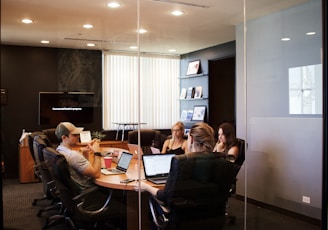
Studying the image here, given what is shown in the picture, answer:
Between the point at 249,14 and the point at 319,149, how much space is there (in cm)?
185

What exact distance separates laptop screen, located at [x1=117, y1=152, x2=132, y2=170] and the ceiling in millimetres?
1125

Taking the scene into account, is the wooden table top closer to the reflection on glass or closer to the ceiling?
the ceiling

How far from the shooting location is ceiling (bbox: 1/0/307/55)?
380cm

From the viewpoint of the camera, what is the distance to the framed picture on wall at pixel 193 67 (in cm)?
423

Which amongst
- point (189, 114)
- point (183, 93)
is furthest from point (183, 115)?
point (183, 93)

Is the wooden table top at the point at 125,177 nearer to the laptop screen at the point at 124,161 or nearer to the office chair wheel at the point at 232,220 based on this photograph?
the laptop screen at the point at 124,161

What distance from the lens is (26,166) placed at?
3318 mm

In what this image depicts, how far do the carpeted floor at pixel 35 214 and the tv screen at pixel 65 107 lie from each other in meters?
0.67

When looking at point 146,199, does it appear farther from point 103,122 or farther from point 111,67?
point 111,67

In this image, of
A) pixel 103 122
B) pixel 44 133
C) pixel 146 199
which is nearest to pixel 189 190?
pixel 146 199

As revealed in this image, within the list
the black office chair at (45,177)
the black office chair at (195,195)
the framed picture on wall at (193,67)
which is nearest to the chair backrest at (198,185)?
the black office chair at (195,195)

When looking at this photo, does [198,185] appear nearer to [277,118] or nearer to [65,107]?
[65,107]

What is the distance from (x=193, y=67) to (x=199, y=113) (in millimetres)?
566

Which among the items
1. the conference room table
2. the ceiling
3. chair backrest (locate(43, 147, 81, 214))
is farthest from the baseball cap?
the ceiling
